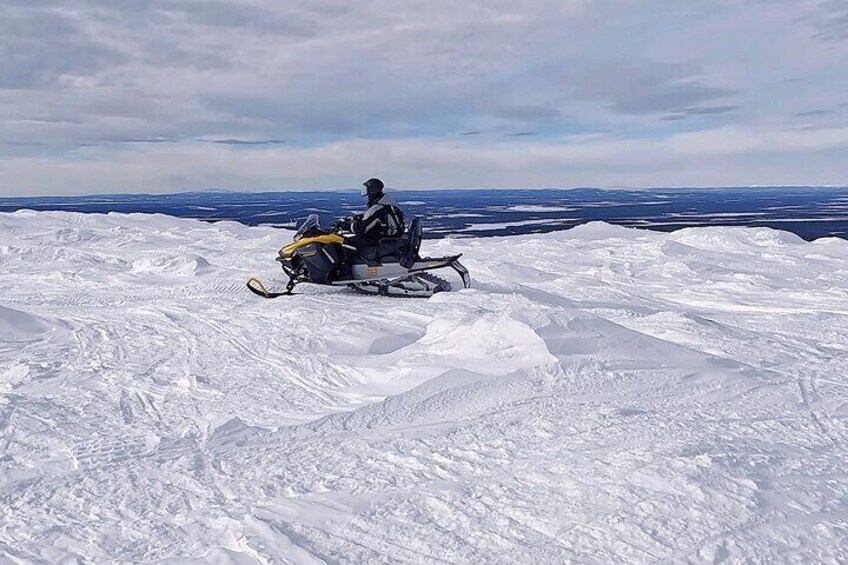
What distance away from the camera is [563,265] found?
15164 millimetres

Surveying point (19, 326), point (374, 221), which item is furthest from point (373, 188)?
point (19, 326)

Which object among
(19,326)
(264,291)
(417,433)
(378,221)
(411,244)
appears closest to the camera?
(417,433)

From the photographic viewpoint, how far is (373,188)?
1028 cm

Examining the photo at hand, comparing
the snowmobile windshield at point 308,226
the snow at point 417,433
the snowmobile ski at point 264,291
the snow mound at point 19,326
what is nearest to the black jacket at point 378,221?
the snowmobile windshield at point 308,226

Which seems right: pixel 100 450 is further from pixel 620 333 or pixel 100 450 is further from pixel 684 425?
pixel 620 333

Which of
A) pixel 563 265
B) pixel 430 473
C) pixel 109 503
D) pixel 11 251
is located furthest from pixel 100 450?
pixel 11 251

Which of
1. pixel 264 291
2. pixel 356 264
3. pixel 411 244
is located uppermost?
pixel 411 244

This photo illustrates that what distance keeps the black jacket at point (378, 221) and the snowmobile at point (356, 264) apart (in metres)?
0.14

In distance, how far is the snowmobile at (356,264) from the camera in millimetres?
10125

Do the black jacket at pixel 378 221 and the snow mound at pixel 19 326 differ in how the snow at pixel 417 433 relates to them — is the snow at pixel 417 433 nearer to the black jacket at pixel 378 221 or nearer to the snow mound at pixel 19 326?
the snow mound at pixel 19 326

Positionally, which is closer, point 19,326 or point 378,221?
point 19,326

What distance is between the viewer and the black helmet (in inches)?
403

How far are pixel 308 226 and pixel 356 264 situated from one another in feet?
3.26

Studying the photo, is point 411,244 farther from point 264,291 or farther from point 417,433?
point 417,433
